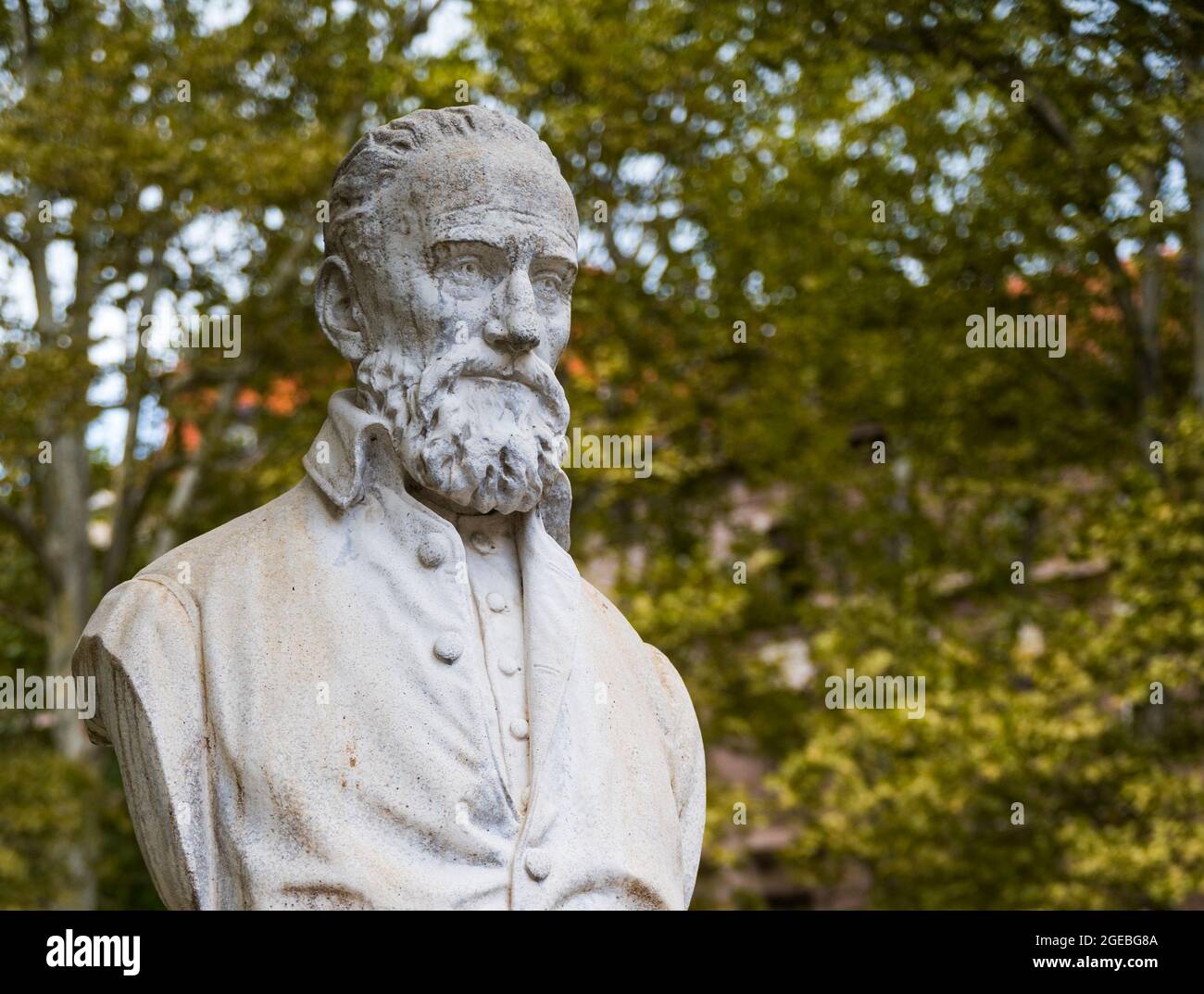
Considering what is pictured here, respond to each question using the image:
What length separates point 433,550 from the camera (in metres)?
5.51

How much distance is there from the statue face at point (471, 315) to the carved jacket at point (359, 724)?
0.14 m

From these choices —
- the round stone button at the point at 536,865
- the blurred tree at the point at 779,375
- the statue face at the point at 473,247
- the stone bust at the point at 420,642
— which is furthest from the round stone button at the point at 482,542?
the blurred tree at the point at 779,375

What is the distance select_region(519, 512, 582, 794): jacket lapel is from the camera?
5355 mm

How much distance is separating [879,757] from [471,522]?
15.0 m

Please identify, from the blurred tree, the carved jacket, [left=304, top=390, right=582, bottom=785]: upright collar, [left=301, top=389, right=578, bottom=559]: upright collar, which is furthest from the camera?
the blurred tree

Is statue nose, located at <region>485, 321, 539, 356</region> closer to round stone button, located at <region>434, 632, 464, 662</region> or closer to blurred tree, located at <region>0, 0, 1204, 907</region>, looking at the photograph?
round stone button, located at <region>434, 632, 464, 662</region>

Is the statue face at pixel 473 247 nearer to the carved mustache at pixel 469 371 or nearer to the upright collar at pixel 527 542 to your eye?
the carved mustache at pixel 469 371

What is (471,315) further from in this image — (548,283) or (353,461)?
(353,461)

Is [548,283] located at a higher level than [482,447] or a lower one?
higher

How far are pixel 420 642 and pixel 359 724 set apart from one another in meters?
0.28

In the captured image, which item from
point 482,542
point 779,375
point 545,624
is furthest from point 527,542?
point 779,375

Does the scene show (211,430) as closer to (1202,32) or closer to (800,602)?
(800,602)

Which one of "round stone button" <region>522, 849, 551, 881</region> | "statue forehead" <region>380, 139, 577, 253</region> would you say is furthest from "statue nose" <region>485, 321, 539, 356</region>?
"round stone button" <region>522, 849, 551, 881</region>

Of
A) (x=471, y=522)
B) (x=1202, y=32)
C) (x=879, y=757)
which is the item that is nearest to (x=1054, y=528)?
(x=879, y=757)
